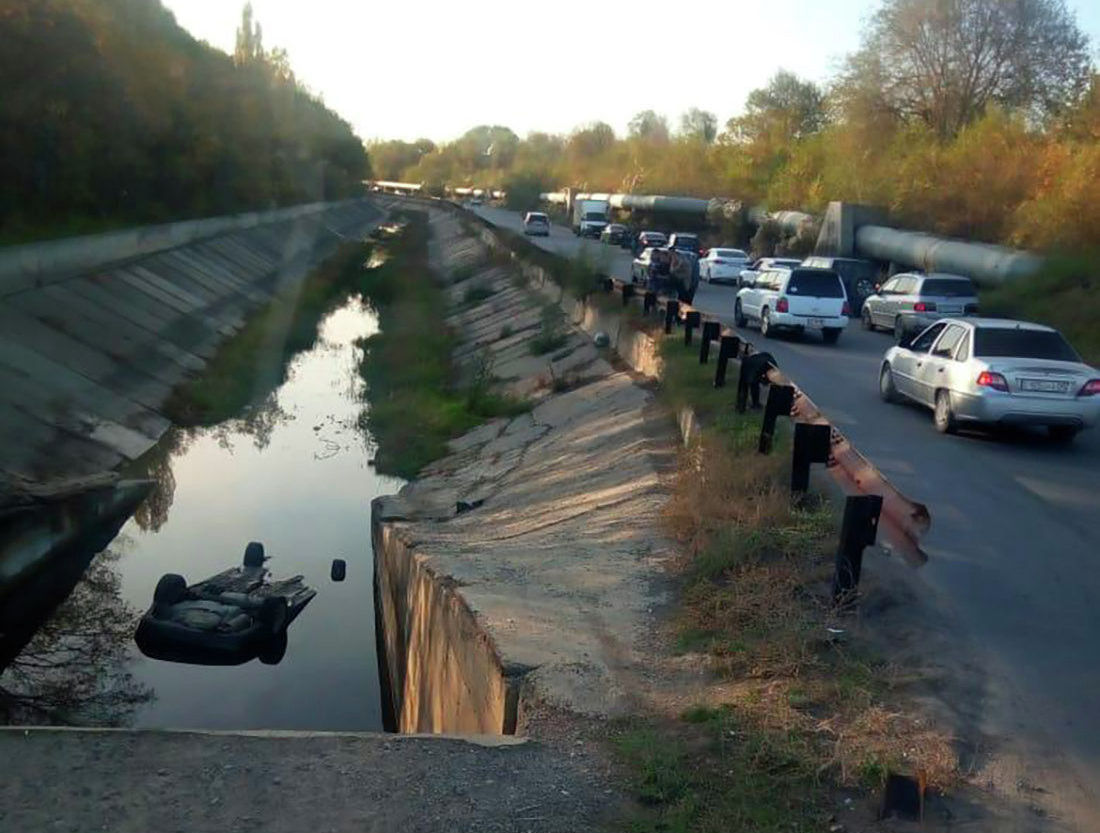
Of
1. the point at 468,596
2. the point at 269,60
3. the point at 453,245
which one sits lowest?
the point at 453,245

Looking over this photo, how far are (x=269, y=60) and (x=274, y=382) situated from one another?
219 ft

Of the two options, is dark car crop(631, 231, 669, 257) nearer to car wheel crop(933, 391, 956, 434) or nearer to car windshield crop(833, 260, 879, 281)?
car windshield crop(833, 260, 879, 281)

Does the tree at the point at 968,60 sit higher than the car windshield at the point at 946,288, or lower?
higher

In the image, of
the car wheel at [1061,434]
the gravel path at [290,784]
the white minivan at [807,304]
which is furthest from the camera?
the white minivan at [807,304]

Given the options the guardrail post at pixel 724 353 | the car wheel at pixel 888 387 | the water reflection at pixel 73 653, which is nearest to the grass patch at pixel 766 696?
the guardrail post at pixel 724 353

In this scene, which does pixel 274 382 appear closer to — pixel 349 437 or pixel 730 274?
pixel 349 437

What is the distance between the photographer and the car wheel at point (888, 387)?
740 inches

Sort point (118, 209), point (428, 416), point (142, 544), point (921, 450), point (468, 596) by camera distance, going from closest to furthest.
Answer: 1. point (468, 596)
2. point (921, 450)
3. point (142, 544)
4. point (428, 416)
5. point (118, 209)

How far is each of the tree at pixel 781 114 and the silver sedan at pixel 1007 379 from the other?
2726 inches

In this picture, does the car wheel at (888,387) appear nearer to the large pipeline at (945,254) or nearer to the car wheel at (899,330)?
the car wheel at (899,330)

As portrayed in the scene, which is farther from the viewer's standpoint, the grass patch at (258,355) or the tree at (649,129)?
the tree at (649,129)

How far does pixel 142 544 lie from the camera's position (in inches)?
819

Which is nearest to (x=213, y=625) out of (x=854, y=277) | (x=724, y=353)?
(x=724, y=353)

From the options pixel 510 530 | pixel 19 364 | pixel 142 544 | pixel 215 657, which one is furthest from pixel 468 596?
pixel 19 364
